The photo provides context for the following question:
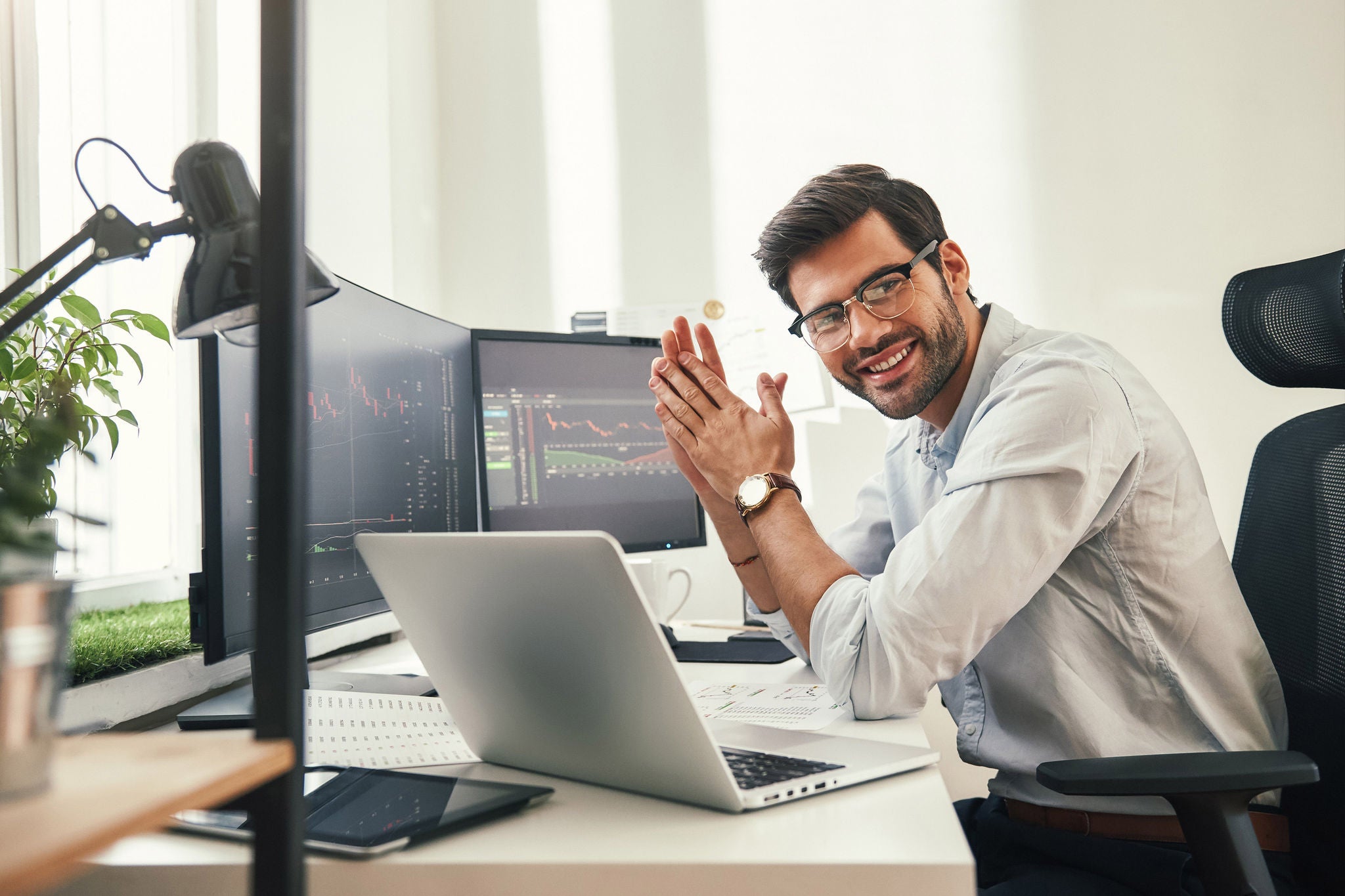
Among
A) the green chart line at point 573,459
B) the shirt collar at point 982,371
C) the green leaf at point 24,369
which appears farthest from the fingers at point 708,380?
the green leaf at point 24,369

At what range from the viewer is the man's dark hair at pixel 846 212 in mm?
1174

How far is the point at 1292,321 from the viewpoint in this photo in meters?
0.95

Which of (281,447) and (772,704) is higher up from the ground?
(281,447)

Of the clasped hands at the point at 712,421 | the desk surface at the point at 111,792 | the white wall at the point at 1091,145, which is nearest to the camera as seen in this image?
the desk surface at the point at 111,792

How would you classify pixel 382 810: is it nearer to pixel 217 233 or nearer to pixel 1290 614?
pixel 217 233

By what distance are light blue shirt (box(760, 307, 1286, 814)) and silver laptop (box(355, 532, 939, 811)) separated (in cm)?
14

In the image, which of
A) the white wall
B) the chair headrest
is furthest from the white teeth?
the white wall

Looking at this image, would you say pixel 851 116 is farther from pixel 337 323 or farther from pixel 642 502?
pixel 337 323

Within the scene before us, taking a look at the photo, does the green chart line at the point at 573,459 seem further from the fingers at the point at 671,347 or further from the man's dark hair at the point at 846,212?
the man's dark hair at the point at 846,212

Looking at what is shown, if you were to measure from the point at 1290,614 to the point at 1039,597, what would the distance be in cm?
26

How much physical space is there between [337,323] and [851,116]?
1.43m

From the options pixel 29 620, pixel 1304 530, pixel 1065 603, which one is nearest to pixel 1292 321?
pixel 1304 530

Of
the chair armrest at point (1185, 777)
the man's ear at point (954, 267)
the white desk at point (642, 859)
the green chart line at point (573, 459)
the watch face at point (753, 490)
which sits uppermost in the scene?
the man's ear at point (954, 267)

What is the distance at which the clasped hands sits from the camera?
112 cm
